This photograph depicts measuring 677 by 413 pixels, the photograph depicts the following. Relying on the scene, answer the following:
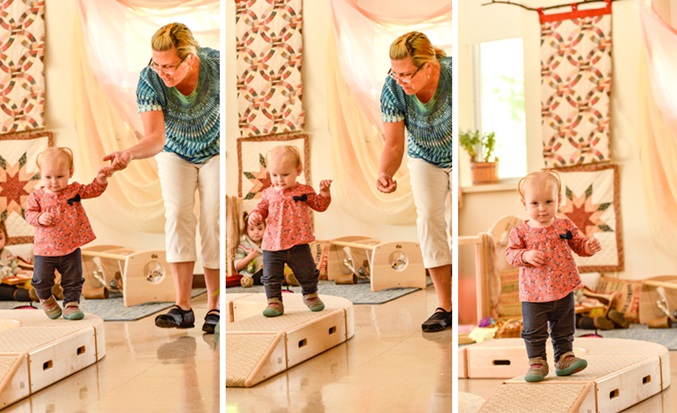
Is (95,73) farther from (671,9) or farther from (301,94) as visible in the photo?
(671,9)

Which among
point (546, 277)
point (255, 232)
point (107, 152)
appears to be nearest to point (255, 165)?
point (255, 232)

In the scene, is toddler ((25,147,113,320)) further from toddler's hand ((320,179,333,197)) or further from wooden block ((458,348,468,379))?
wooden block ((458,348,468,379))

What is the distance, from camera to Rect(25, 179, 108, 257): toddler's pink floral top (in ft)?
8.52

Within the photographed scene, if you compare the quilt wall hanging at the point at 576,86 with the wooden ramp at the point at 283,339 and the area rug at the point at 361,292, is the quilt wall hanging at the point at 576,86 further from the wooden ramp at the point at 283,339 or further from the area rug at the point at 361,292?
the wooden ramp at the point at 283,339

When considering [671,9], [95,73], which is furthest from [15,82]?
[671,9]

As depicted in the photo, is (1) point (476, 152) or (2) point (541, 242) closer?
(2) point (541, 242)

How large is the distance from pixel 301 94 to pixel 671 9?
3.65ft

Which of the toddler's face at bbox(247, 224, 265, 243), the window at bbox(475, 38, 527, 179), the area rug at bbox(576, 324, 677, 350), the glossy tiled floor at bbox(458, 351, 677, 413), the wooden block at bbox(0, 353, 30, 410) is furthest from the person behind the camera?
the window at bbox(475, 38, 527, 179)

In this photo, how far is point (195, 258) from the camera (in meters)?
2.65

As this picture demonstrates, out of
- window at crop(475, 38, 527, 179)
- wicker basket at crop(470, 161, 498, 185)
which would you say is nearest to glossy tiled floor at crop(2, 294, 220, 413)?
wicker basket at crop(470, 161, 498, 185)

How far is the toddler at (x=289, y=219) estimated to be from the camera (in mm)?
2615

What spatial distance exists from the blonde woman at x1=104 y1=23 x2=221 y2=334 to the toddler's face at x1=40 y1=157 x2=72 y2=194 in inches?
5.0

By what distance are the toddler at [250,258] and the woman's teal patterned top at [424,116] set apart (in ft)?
1.64

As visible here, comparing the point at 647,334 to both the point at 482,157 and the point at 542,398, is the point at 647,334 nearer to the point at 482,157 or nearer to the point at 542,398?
the point at 542,398
